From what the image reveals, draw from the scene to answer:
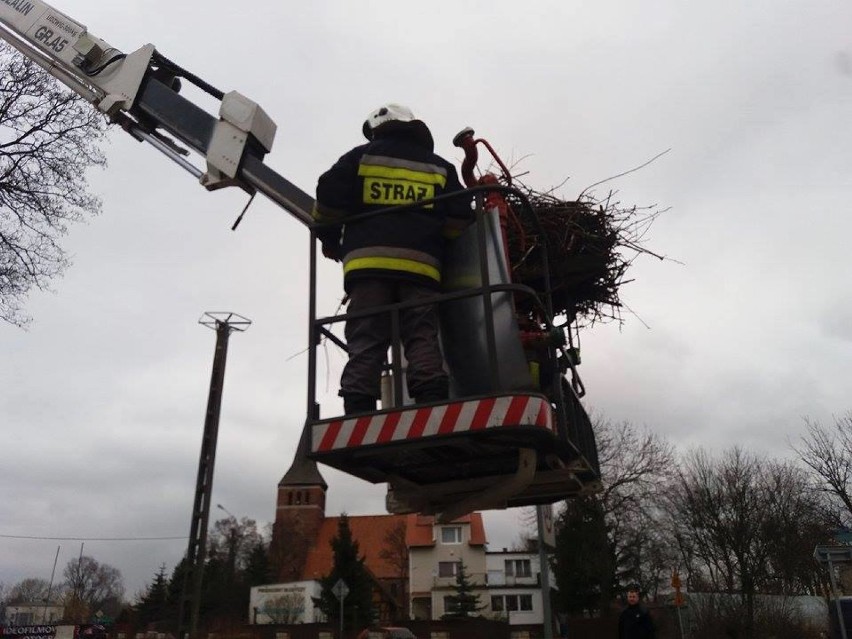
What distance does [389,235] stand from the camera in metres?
4.46

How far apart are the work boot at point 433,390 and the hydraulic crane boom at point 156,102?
9.92ft

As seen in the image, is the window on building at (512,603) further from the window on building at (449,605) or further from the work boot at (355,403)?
the work boot at (355,403)

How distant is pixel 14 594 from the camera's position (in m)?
92.9

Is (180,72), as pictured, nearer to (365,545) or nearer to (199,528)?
(199,528)

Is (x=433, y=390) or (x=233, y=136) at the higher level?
(x=233, y=136)

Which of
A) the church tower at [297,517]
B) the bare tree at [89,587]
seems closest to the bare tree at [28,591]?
the bare tree at [89,587]

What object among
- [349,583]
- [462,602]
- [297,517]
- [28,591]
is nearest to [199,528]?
[349,583]

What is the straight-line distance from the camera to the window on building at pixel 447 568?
57000 millimetres

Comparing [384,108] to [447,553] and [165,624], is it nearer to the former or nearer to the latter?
[165,624]

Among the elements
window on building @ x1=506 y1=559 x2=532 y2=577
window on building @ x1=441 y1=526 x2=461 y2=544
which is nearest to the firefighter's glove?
window on building @ x1=441 y1=526 x2=461 y2=544

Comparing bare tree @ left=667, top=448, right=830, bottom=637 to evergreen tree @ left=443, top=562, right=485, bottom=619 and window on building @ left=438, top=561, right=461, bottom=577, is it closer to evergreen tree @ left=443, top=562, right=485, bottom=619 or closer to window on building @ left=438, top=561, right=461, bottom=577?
evergreen tree @ left=443, top=562, right=485, bottom=619

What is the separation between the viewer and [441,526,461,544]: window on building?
192 ft

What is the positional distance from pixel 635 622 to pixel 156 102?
7643 millimetres

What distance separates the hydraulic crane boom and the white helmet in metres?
2.14
